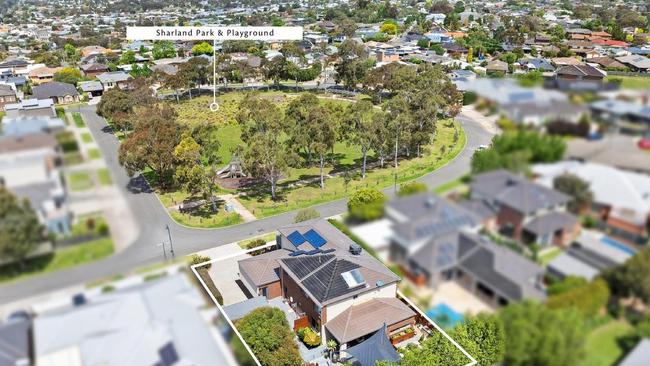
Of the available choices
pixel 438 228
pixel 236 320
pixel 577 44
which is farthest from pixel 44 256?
pixel 577 44

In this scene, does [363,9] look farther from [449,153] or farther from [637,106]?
[637,106]

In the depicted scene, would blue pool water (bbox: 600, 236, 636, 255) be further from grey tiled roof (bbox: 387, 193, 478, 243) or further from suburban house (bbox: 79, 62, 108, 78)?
suburban house (bbox: 79, 62, 108, 78)

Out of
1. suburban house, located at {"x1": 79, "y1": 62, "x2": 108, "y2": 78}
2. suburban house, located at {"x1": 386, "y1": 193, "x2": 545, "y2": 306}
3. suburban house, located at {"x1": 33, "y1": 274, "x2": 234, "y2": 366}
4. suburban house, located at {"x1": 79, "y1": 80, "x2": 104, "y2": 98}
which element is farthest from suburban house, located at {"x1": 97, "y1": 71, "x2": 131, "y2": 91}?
suburban house, located at {"x1": 386, "y1": 193, "x2": 545, "y2": 306}

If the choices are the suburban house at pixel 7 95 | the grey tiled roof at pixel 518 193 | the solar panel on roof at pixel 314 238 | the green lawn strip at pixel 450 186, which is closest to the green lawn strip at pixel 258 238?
the solar panel on roof at pixel 314 238

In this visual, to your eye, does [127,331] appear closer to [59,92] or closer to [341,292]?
[341,292]

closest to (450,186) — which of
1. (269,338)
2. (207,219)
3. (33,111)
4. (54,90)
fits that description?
(269,338)

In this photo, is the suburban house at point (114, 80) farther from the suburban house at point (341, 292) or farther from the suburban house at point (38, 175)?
the suburban house at point (38, 175)
